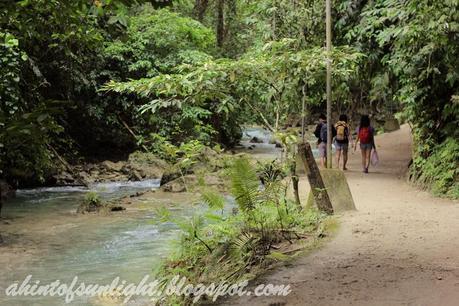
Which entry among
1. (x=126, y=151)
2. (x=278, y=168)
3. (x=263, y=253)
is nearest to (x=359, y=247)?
(x=263, y=253)

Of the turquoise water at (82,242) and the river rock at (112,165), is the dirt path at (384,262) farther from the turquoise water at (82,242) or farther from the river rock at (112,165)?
the river rock at (112,165)

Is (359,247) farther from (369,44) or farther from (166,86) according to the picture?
(369,44)

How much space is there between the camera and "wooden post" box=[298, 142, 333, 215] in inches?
346

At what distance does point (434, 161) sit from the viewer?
38.9 feet

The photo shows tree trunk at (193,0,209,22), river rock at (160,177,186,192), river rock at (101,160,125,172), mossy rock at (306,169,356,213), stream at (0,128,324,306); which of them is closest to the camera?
stream at (0,128,324,306)

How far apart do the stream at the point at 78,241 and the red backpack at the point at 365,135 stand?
5.04 meters

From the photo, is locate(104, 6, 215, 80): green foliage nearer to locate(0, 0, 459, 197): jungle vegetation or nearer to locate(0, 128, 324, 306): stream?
locate(0, 0, 459, 197): jungle vegetation

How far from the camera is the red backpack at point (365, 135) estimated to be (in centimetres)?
1455

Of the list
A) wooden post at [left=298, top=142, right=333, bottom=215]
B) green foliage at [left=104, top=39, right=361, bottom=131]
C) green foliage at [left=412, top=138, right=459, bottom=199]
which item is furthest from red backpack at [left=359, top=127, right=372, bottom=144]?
wooden post at [left=298, top=142, right=333, bottom=215]

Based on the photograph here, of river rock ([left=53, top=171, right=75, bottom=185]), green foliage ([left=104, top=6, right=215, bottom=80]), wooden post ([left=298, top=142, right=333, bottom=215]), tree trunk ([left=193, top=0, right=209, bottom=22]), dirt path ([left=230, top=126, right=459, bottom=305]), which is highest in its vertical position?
tree trunk ([left=193, top=0, right=209, bottom=22])

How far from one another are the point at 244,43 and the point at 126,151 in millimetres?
11851

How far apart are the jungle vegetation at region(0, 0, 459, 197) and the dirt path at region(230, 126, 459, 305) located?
2.11 m

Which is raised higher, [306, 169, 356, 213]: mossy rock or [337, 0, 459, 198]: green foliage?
[337, 0, 459, 198]: green foliage

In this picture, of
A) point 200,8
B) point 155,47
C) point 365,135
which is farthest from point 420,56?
point 200,8
